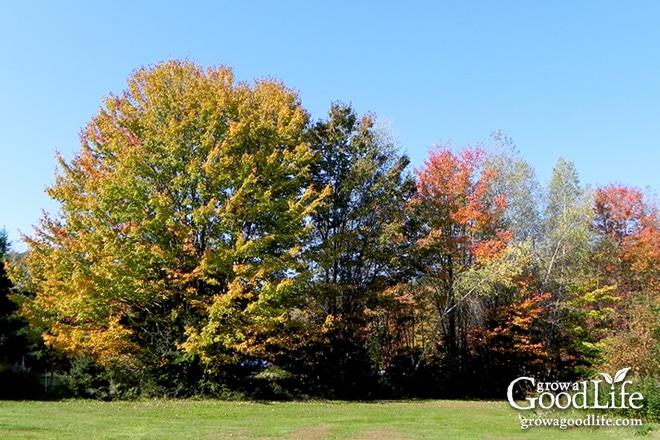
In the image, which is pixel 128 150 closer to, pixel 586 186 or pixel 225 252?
pixel 225 252

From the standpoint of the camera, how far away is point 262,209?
854 inches

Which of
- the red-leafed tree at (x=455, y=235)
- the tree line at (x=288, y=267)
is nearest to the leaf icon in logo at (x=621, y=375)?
the tree line at (x=288, y=267)

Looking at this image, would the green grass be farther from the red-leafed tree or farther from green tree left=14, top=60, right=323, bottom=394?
the red-leafed tree

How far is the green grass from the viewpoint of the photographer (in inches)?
455

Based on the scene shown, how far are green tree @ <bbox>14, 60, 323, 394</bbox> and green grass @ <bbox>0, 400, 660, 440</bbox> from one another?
2.91m

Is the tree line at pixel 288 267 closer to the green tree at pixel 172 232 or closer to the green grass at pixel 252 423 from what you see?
the green tree at pixel 172 232

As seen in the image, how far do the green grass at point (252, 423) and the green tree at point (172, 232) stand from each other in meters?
2.91

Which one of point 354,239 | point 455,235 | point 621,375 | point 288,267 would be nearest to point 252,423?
point 288,267

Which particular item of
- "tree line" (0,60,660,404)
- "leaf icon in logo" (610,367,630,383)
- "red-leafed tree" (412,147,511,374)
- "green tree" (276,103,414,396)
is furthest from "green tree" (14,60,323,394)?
"leaf icon in logo" (610,367,630,383)

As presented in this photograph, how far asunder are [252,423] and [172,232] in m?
9.37

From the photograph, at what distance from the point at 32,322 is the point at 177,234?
6.68 meters

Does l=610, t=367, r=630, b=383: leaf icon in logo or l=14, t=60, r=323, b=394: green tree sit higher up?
l=14, t=60, r=323, b=394: green tree

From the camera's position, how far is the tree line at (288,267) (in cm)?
2038

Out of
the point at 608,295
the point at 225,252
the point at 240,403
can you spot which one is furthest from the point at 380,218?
the point at 608,295
